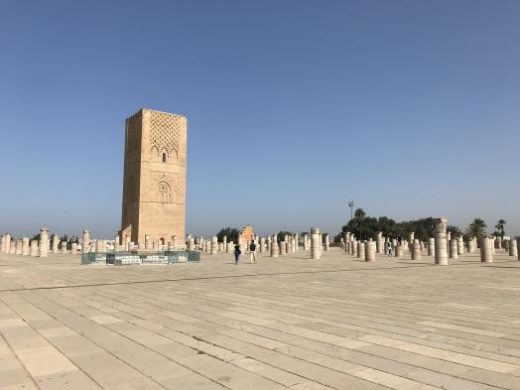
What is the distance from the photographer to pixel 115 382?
117 inches

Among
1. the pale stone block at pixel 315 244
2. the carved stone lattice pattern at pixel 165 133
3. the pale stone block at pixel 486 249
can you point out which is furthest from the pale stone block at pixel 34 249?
the pale stone block at pixel 486 249

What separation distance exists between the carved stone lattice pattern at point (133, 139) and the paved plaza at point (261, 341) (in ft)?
125

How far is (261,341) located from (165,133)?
43.0 meters

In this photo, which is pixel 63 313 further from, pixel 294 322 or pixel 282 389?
pixel 282 389

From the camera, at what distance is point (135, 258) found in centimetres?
1847

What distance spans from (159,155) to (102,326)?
134 feet

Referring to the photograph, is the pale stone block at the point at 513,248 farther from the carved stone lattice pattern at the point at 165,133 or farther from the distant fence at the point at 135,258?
the carved stone lattice pattern at the point at 165,133

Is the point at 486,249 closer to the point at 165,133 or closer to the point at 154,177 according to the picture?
the point at 154,177

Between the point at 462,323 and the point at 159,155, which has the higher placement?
the point at 159,155

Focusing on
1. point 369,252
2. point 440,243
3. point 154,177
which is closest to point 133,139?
point 154,177

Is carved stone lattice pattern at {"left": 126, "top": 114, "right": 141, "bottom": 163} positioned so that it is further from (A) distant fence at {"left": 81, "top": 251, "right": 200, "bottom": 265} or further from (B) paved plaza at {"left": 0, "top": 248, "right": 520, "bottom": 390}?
(B) paved plaza at {"left": 0, "top": 248, "right": 520, "bottom": 390}

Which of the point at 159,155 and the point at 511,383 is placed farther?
the point at 159,155

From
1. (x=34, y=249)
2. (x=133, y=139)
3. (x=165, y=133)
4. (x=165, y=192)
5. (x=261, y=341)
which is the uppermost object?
(x=165, y=133)

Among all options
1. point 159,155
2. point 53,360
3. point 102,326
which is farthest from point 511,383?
point 159,155
